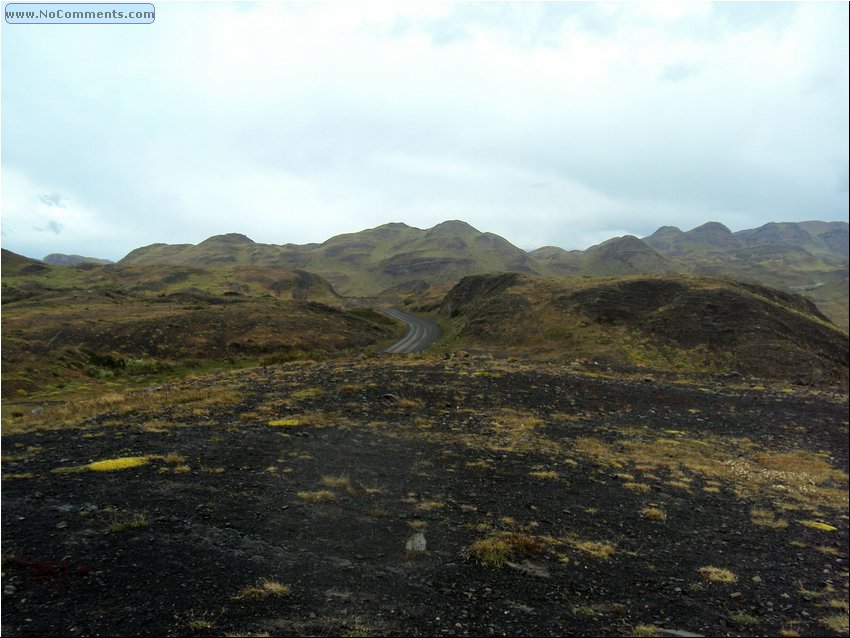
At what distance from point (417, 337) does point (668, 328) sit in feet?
119

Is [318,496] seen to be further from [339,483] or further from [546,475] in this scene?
[546,475]

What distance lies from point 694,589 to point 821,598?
3.06 m

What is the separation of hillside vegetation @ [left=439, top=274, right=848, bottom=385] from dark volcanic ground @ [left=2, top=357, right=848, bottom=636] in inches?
922

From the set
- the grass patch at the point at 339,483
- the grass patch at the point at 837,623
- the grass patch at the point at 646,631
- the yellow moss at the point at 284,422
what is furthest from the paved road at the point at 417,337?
the grass patch at the point at 646,631

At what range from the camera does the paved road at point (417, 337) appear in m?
58.8

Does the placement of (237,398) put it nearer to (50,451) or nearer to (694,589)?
(50,451)

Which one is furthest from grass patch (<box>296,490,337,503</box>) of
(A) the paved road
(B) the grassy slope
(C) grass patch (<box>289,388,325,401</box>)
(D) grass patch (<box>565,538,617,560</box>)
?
(A) the paved road

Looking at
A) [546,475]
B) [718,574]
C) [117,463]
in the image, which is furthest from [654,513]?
[117,463]

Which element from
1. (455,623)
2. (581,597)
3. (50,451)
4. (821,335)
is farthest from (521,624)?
(821,335)

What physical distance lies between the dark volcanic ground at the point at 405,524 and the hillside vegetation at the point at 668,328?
76.8ft

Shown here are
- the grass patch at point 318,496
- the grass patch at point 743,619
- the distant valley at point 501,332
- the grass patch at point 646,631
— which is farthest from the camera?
the distant valley at point 501,332

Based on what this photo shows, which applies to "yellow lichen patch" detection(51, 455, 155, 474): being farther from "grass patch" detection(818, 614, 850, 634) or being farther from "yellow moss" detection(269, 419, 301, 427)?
"grass patch" detection(818, 614, 850, 634)

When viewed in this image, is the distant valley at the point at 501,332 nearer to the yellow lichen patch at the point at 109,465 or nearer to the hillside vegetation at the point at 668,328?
the hillside vegetation at the point at 668,328

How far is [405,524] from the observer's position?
1040cm
